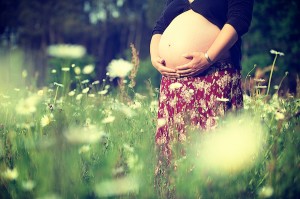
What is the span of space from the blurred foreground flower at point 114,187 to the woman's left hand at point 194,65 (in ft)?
2.89

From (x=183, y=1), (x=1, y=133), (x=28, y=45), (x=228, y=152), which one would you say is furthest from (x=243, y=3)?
(x=28, y=45)

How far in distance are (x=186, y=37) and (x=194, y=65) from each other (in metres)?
0.23

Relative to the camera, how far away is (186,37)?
2094 mm

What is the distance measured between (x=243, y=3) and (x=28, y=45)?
21.2m

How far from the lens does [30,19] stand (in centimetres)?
1875

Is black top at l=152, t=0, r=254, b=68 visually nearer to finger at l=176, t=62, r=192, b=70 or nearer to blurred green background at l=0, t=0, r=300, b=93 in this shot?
finger at l=176, t=62, r=192, b=70

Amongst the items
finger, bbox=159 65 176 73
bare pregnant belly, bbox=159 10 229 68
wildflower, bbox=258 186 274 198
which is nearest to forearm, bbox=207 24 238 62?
bare pregnant belly, bbox=159 10 229 68

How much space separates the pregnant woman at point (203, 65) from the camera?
1948 mm

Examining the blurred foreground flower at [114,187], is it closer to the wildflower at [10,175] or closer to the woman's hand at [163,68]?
the wildflower at [10,175]

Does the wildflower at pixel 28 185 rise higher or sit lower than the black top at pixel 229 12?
lower

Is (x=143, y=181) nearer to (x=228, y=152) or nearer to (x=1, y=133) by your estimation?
(x=228, y=152)

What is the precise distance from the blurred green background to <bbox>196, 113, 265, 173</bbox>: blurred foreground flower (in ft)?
23.9

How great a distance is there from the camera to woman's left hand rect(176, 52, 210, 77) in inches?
76.3

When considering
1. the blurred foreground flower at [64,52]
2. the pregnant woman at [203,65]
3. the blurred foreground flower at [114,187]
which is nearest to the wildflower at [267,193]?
the blurred foreground flower at [114,187]
